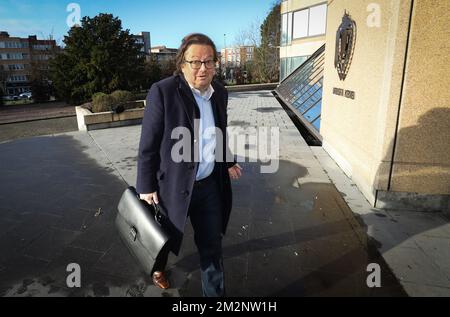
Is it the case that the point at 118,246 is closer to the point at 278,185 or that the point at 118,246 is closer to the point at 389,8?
the point at 278,185

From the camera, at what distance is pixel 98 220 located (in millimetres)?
3746

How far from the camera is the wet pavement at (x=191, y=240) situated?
2539 millimetres

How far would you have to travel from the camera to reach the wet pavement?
2539 millimetres

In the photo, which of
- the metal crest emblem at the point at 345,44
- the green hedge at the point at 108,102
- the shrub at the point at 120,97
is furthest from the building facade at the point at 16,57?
the metal crest emblem at the point at 345,44

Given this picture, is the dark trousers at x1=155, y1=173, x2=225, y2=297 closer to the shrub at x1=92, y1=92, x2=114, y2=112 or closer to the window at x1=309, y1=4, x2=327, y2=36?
the shrub at x1=92, y1=92, x2=114, y2=112

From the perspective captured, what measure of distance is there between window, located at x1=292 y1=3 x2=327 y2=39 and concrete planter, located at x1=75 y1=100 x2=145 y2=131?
17882 mm

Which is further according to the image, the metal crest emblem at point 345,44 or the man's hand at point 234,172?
the metal crest emblem at point 345,44

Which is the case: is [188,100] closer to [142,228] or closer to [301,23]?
[142,228]

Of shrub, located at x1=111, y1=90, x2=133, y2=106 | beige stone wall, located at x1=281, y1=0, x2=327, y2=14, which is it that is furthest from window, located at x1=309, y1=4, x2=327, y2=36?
shrub, located at x1=111, y1=90, x2=133, y2=106

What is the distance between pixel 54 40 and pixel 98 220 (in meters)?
39.2

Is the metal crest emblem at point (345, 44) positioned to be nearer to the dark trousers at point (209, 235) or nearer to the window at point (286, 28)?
the dark trousers at point (209, 235)

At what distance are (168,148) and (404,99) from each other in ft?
10.3

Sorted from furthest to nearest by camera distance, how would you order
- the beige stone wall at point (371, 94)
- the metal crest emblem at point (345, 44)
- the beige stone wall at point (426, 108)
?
the metal crest emblem at point (345, 44) < the beige stone wall at point (371, 94) < the beige stone wall at point (426, 108)

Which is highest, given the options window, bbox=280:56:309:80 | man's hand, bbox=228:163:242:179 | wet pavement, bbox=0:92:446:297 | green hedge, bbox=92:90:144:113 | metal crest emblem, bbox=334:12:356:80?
window, bbox=280:56:309:80
